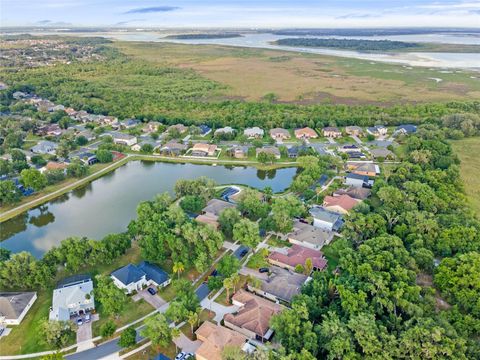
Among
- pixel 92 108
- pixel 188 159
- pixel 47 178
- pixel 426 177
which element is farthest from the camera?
pixel 92 108

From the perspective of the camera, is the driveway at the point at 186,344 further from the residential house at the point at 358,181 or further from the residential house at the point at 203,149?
the residential house at the point at 203,149

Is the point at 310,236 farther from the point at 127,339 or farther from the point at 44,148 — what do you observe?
the point at 44,148

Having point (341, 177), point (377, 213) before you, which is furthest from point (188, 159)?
point (377, 213)

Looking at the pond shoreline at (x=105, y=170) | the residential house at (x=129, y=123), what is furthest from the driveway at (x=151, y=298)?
the residential house at (x=129, y=123)

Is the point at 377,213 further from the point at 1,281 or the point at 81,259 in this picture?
the point at 1,281

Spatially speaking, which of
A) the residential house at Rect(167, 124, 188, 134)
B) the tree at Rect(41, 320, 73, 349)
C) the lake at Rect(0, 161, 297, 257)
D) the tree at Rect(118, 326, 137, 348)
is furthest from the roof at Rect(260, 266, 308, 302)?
the residential house at Rect(167, 124, 188, 134)
